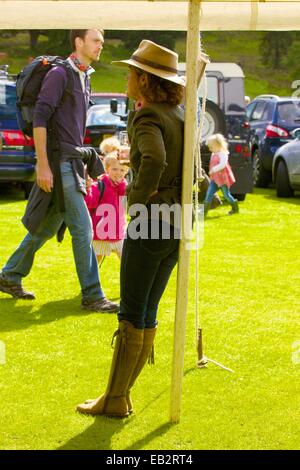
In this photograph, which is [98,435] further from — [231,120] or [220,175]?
[231,120]

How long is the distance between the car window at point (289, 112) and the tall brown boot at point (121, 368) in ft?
52.7

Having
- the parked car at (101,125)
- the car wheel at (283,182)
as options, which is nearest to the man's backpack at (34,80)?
the parked car at (101,125)

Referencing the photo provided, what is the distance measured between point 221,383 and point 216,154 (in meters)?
10.3

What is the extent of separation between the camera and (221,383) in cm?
632

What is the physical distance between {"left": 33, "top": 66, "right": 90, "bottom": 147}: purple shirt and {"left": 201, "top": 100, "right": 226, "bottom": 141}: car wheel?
399 inches

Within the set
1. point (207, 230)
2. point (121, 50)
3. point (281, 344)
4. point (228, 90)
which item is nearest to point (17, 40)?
point (121, 50)

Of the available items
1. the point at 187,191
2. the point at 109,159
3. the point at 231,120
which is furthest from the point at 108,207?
the point at 231,120

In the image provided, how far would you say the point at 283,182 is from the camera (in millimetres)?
19094

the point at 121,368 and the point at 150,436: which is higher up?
the point at 121,368

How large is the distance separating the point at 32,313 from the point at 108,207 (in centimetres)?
141

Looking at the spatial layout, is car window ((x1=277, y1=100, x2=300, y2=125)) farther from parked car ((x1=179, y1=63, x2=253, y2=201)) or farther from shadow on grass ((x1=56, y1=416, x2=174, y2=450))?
shadow on grass ((x1=56, y1=416, x2=174, y2=450))

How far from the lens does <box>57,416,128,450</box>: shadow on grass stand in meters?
5.16
